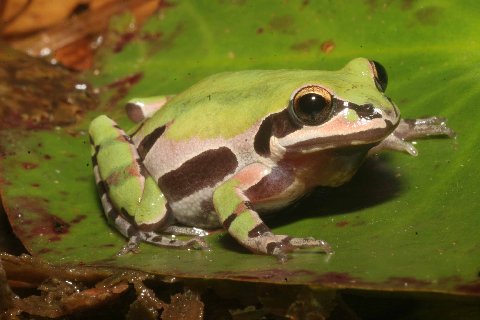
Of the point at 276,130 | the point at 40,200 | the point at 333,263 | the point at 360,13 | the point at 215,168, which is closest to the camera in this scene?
the point at 333,263

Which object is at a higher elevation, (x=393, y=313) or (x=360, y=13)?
(x=360, y=13)

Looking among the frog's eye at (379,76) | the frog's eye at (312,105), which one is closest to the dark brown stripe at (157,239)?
the frog's eye at (312,105)

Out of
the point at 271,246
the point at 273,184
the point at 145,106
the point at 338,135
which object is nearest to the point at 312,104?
the point at 338,135

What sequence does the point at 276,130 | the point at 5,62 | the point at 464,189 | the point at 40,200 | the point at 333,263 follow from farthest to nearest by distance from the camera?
the point at 5,62, the point at 40,200, the point at 276,130, the point at 464,189, the point at 333,263

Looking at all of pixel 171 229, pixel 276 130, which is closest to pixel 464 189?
pixel 276 130

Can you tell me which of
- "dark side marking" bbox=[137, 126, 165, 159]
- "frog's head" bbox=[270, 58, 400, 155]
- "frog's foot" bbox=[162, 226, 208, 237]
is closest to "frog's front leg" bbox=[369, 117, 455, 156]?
"frog's head" bbox=[270, 58, 400, 155]

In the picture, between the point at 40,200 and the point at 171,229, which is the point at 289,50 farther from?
the point at 40,200

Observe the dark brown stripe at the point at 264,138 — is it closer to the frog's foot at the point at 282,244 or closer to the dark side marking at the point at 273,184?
the dark side marking at the point at 273,184
